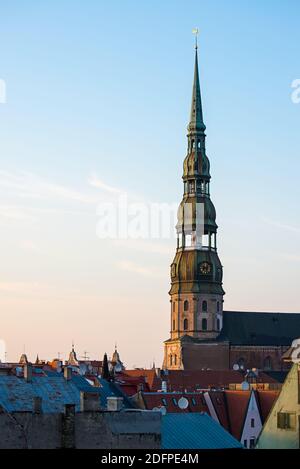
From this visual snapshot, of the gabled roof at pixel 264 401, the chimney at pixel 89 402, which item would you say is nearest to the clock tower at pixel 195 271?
the gabled roof at pixel 264 401

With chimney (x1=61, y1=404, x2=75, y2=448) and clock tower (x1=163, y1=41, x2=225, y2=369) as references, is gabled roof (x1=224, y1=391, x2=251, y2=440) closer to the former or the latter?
chimney (x1=61, y1=404, x2=75, y2=448)

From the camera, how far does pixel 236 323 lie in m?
184

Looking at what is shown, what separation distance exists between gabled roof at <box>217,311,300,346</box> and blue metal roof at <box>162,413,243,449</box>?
4340 inches

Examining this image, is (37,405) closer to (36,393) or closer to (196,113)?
(36,393)

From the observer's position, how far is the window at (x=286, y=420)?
5097cm

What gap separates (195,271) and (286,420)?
121561 mm

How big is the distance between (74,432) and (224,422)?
55047mm

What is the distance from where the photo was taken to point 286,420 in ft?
168

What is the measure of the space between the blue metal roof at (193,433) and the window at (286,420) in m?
10.3

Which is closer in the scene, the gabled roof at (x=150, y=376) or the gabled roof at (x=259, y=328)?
the gabled roof at (x=150, y=376)

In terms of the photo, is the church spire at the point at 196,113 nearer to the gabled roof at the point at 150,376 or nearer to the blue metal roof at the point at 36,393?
the gabled roof at the point at 150,376

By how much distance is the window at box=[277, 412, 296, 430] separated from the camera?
5097 centimetres

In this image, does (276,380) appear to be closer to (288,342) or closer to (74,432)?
(288,342)

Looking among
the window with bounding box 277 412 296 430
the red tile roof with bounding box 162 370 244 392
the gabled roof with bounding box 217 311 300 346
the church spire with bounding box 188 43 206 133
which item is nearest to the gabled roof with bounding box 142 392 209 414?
the red tile roof with bounding box 162 370 244 392
